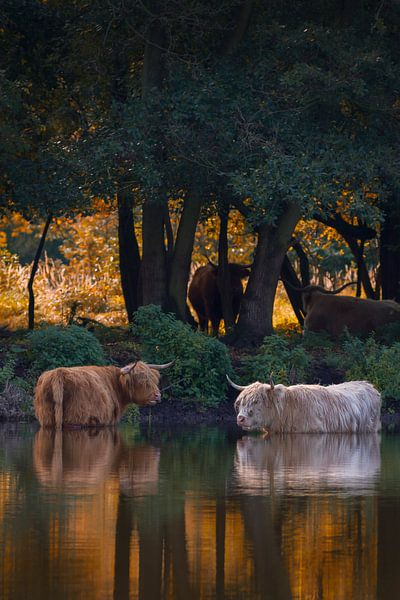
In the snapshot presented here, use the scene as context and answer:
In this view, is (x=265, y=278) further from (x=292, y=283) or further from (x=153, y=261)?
(x=292, y=283)

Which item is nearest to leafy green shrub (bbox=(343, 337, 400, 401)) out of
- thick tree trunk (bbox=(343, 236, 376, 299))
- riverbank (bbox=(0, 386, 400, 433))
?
riverbank (bbox=(0, 386, 400, 433))

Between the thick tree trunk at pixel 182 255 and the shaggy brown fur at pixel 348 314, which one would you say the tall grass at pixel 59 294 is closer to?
the shaggy brown fur at pixel 348 314

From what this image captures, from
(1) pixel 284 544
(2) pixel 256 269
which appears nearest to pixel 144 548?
(1) pixel 284 544

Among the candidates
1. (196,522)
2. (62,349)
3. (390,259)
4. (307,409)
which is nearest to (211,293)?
(390,259)

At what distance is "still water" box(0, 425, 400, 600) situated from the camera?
758cm

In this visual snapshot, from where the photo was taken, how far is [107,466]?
41.4 feet

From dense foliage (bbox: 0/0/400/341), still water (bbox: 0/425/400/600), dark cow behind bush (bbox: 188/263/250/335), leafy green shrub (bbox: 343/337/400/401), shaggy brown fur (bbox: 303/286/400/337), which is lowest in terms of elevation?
still water (bbox: 0/425/400/600)

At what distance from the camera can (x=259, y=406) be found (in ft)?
54.5

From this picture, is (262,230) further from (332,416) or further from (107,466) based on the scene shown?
(107,466)

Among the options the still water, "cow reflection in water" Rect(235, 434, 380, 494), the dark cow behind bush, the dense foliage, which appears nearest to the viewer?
the still water

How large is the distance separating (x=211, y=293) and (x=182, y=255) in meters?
6.75

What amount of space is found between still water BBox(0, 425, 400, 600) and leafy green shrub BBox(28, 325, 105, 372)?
3.97 m

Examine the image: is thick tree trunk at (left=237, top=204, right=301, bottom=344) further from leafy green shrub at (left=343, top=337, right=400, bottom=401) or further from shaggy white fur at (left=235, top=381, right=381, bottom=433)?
shaggy white fur at (left=235, top=381, right=381, bottom=433)

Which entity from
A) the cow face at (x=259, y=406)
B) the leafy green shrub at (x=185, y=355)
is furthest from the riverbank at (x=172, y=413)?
the cow face at (x=259, y=406)
